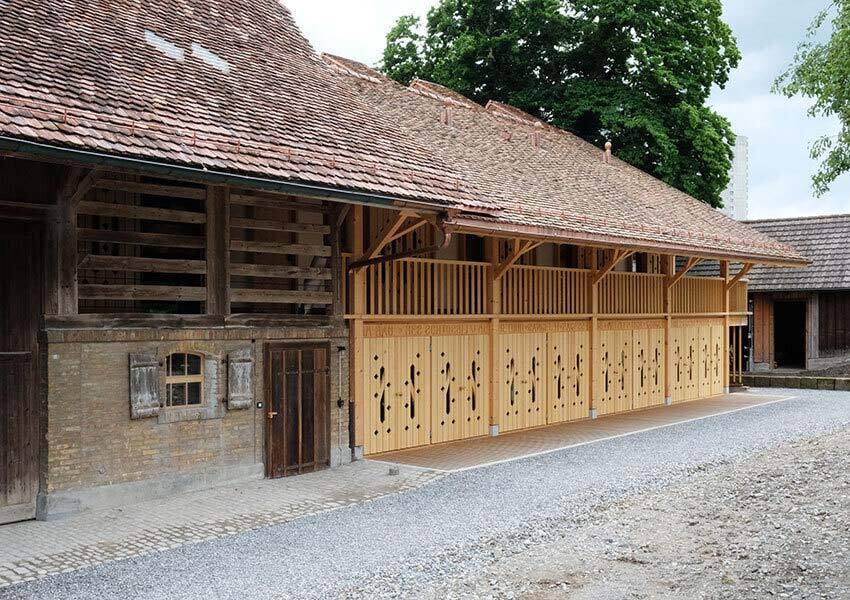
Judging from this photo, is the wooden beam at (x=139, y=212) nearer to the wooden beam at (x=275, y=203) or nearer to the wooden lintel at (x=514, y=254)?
the wooden beam at (x=275, y=203)

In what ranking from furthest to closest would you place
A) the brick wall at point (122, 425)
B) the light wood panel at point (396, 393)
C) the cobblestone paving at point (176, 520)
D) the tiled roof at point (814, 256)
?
the tiled roof at point (814, 256), the light wood panel at point (396, 393), the brick wall at point (122, 425), the cobblestone paving at point (176, 520)

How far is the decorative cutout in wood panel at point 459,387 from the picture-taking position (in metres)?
14.0

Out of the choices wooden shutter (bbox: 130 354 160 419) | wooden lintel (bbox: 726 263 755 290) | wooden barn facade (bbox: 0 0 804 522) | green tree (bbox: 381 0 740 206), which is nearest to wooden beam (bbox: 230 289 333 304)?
wooden barn facade (bbox: 0 0 804 522)

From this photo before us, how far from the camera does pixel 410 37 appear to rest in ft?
101

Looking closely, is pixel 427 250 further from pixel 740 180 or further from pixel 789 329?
pixel 740 180

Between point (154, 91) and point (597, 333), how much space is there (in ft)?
34.6

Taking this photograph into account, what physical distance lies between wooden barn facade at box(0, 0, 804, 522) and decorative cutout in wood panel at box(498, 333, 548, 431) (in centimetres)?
5

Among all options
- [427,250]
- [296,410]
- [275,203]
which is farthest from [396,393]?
[275,203]

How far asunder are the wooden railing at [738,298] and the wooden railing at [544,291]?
8090mm

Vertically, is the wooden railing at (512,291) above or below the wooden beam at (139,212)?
below

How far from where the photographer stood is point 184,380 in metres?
10.3

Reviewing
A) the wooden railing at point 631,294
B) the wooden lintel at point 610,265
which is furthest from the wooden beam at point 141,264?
the wooden railing at point 631,294

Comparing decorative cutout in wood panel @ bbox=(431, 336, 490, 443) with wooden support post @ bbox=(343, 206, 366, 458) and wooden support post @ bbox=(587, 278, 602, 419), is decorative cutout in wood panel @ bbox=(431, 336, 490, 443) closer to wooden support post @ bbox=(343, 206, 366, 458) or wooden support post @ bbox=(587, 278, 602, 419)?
wooden support post @ bbox=(343, 206, 366, 458)

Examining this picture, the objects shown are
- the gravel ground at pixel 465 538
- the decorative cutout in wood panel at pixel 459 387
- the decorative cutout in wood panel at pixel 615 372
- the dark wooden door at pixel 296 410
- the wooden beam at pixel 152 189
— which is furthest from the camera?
the decorative cutout in wood panel at pixel 615 372
